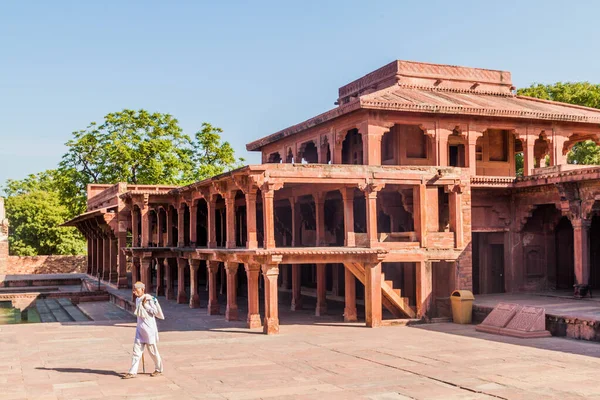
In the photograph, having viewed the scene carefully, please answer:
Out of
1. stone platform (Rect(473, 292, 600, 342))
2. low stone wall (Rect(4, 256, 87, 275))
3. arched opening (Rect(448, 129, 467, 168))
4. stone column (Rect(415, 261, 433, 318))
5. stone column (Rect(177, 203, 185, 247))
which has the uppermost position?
arched opening (Rect(448, 129, 467, 168))

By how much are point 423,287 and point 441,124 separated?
21.0 ft

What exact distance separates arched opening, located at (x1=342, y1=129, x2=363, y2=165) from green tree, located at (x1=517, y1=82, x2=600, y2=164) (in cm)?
1773

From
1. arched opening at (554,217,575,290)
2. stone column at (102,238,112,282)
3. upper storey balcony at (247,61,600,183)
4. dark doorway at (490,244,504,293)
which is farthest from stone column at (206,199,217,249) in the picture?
stone column at (102,238,112,282)

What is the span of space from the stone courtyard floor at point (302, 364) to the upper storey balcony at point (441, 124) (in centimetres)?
716

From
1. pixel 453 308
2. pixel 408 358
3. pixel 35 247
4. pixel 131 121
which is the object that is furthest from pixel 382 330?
pixel 35 247

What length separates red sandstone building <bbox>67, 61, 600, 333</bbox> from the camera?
20.8 m

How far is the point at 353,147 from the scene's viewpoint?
2848 centimetres

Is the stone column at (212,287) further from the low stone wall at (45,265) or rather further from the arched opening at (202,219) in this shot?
→ the low stone wall at (45,265)

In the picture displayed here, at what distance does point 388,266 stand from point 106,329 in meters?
9.87

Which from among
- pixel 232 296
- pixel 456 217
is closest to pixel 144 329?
pixel 232 296

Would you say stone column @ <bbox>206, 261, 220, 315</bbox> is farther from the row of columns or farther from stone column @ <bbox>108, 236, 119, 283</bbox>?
stone column @ <bbox>108, 236, 119, 283</bbox>

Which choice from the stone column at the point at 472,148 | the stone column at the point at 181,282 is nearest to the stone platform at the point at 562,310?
the stone column at the point at 472,148

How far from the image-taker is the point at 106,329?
20.7 meters

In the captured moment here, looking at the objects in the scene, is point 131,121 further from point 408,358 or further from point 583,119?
point 408,358
